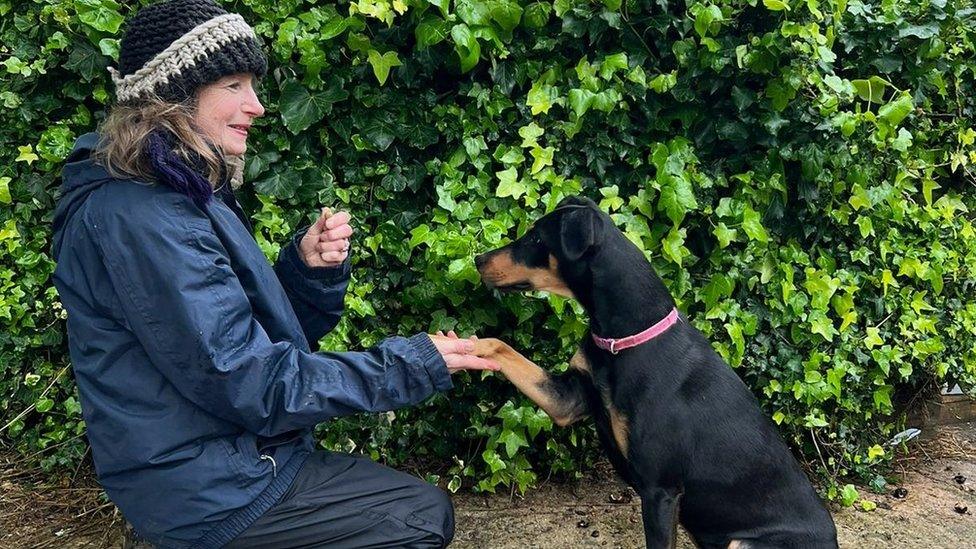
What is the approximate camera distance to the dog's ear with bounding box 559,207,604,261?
2.92 meters

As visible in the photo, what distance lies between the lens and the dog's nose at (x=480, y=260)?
3.16 m

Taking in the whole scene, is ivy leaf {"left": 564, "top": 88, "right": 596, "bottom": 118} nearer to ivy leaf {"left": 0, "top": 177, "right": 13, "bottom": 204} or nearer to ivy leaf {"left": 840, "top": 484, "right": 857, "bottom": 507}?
ivy leaf {"left": 840, "top": 484, "right": 857, "bottom": 507}

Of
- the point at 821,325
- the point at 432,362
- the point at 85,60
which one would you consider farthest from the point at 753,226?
the point at 85,60

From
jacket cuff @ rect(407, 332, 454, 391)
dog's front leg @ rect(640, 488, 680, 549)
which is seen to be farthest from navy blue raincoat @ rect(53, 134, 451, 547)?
dog's front leg @ rect(640, 488, 680, 549)

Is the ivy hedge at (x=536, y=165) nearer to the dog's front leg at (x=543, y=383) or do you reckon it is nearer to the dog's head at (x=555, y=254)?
the dog's head at (x=555, y=254)

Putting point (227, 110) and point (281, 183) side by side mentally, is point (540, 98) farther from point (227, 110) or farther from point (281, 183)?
point (227, 110)

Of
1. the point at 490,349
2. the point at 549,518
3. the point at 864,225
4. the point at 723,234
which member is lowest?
the point at 549,518

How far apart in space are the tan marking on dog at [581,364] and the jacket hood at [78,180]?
1.78 meters

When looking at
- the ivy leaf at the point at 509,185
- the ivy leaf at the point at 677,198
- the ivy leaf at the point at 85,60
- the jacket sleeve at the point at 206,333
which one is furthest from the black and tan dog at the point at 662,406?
the ivy leaf at the point at 85,60

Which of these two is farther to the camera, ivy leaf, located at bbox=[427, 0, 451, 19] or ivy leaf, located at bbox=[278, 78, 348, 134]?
ivy leaf, located at bbox=[278, 78, 348, 134]

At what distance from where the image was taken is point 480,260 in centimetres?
317

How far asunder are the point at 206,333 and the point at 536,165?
1.75 meters

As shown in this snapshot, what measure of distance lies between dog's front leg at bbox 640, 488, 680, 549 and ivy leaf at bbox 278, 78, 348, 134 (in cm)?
196

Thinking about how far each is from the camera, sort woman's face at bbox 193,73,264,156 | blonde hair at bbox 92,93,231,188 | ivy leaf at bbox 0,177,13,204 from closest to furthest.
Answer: blonde hair at bbox 92,93,231,188 < woman's face at bbox 193,73,264,156 < ivy leaf at bbox 0,177,13,204
